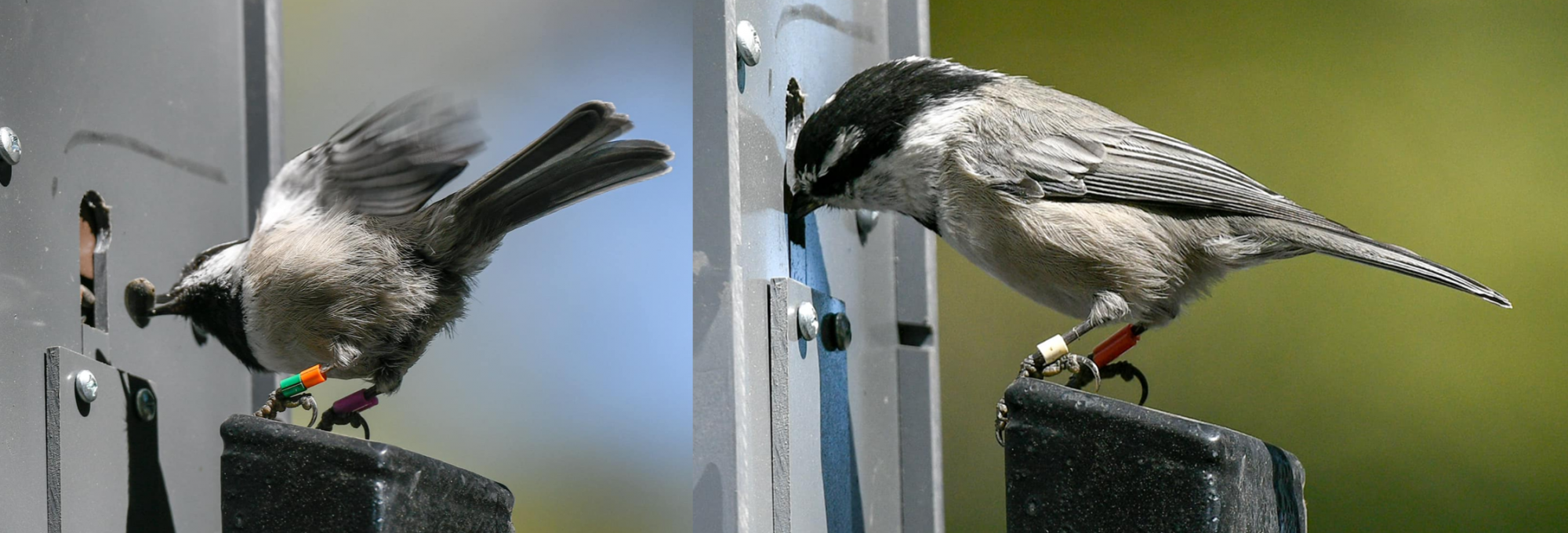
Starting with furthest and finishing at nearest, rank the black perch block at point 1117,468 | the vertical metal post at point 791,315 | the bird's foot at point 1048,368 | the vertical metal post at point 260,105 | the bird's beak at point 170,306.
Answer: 1. the vertical metal post at point 260,105
2. the bird's beak at point 170,306
3. the bird's foot at point 1048,368
4. the vertical metal post at point 791,315
5. the black perch block at point 1117,468

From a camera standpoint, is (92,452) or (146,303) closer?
(92,452)

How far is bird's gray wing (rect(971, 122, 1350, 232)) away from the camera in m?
1.33

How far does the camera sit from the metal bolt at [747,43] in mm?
1224

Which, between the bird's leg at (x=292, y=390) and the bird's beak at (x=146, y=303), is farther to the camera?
the bird's beak at (x=146, y=303)

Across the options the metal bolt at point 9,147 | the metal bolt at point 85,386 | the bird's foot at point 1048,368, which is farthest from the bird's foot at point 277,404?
the bird's foot at point 1048,368

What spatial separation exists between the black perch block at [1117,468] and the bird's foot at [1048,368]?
0.56 ft

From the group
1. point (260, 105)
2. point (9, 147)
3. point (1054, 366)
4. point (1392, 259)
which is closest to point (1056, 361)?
point (1054, 366)

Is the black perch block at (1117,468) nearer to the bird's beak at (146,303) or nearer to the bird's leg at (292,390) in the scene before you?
the bird's leg at (292,390)

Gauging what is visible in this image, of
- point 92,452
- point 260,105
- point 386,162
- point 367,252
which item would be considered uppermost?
point 260,105

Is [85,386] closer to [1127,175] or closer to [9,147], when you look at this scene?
[9,147]

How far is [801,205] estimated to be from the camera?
1.37 meters

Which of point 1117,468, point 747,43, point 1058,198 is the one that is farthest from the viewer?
point 1058,198

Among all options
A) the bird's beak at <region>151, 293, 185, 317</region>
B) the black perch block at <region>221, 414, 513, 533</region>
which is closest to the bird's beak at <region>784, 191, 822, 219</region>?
the black perch block at <region>221, 414, 513, 533</region>

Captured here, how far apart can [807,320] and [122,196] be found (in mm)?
869
